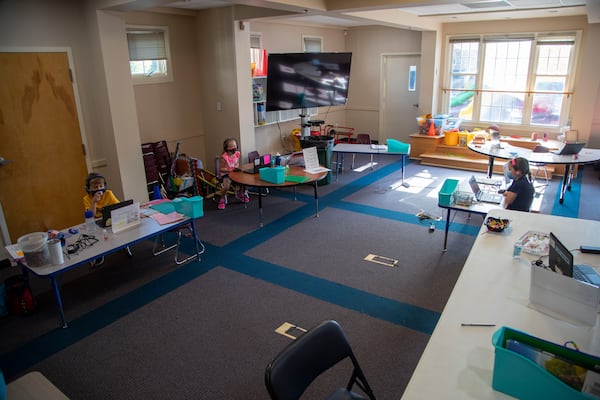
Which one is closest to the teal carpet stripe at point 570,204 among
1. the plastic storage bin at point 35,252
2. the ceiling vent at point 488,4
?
the ceiling vent at point 488,4

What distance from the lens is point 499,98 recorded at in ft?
28.3

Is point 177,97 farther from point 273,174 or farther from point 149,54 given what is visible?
point 273,174

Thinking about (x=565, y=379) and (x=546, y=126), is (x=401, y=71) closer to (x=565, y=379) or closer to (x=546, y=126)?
(x=546, y=126)

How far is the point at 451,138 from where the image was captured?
861 cm

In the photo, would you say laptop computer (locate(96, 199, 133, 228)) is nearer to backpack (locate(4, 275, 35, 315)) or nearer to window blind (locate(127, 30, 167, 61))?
backpack (locate(4, 275, 35, 315))

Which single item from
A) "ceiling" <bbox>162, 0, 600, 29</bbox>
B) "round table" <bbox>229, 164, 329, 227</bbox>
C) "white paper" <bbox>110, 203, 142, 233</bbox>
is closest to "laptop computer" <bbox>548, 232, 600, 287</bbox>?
"round table" <bbox>229, 164, 329, 227</bbox>

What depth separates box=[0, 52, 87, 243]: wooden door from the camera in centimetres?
466

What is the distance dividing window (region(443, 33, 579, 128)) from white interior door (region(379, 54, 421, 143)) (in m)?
0.79

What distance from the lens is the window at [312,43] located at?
9.02m

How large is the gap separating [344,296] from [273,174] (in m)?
2.00

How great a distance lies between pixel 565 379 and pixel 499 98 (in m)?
8.16

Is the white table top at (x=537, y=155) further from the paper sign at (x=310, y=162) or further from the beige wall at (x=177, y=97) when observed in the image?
the beige wall at (x=177, y=97)

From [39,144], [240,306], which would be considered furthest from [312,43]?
[240,306]

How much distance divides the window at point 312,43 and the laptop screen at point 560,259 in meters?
7.52
